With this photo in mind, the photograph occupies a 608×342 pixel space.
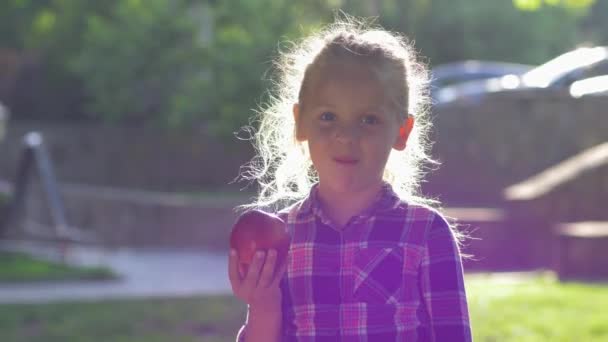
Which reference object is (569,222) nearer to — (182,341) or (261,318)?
(182,341)

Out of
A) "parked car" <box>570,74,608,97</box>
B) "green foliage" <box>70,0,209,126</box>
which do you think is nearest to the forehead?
"parked car" <box>570,74,608,97</box>

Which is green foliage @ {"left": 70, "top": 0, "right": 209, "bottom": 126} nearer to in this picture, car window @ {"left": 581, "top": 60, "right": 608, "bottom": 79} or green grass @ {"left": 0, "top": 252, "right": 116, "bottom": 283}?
car window @ {"left": 581, "top": 60, "right": 608, "bottom": 79}

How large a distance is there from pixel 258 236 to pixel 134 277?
7972 millimetres

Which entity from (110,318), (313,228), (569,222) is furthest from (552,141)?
(313,228)

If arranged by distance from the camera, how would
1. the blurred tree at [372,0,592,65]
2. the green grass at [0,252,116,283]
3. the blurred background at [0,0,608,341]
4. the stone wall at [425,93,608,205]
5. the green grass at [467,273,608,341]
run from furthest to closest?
1. the blurred tree at [372,0,592,65]
2. the stone wall at [425,93,608,205]
3. the green grass at [0,252,116,283]
4. the blurred background at [0,0,608,341]
5. the green grass at [467,273,608,341]

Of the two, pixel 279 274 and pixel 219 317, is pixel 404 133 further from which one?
pixel 219 317

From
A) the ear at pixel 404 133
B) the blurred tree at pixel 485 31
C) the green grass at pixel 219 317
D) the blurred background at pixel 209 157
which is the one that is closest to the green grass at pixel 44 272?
the blurred background at pixel 209 157

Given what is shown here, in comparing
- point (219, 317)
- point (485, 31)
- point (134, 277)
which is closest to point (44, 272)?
point (134, 277)

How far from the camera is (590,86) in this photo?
14055 mm

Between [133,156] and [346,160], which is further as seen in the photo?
[133,156]

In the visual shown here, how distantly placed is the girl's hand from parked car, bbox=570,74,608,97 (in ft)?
39.2

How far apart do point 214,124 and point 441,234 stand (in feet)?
47.8

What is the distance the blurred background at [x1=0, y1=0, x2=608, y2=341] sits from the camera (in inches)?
285

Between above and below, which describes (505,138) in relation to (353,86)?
above
